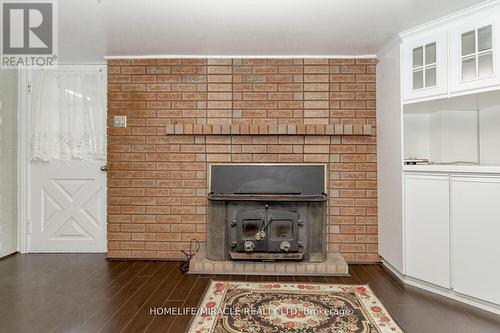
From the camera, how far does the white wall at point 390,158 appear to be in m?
2.70

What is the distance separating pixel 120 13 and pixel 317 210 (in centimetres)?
239

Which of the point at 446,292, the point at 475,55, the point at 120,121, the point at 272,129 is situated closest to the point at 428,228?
the point at 446,292

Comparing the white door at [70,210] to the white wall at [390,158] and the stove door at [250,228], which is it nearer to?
the stove door at [250,228]

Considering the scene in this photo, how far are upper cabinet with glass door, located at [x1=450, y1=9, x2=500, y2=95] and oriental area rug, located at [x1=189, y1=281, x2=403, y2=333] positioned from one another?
177 cm

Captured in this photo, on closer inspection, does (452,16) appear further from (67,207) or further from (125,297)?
(67,207)

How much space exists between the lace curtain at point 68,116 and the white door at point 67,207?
5 cm

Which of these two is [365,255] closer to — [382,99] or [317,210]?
[317,210]

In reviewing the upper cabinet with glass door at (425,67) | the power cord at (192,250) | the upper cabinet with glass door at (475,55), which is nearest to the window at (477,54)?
the upper cabinet with glass door at (475,55)

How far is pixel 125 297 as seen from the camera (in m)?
2.35

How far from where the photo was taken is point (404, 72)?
265 centimetres

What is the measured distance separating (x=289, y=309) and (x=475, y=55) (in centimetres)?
231

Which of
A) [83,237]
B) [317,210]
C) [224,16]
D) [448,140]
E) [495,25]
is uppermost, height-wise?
[224,16]

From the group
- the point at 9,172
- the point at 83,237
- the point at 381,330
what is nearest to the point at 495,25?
the point at 381,330

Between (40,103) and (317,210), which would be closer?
(317,210)
